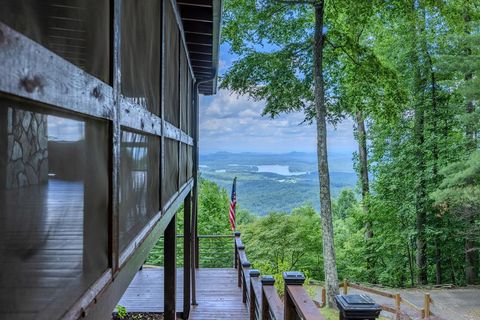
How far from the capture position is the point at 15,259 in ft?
2.37

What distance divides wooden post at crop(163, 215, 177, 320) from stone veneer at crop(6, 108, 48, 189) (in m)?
3.09

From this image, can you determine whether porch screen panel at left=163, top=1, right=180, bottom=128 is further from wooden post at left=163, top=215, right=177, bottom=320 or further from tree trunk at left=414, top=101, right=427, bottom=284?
tree trunk at left=414, top=101, right=427, bottom=284

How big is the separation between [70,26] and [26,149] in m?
0.39

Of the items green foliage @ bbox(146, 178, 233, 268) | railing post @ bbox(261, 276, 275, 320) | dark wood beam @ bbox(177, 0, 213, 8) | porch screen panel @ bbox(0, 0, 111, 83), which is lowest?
green foliage @ bbox(146, 178, 233, 268)

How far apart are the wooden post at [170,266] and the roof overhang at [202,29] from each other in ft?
7.68

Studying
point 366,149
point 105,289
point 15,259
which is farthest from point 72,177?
point 366,149

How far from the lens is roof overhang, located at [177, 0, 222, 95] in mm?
4449

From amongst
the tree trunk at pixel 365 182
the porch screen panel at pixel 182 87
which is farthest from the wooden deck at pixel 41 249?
the tree trunk at pixel 365 182

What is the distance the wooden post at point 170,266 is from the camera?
3.90 metres

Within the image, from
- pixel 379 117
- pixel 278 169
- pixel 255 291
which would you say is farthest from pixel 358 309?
pixel 278 169

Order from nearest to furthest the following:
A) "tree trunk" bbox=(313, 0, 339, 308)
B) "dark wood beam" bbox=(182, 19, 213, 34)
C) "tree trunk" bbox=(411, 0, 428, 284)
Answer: "dark wood beam" bbox=(182, 19, 213, 34) → "tree trunk" bbox=(313, 0, 339, 308) → "tree trunk" bbox=(411, 0, 428, 284)

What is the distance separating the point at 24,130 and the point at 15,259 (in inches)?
9.8

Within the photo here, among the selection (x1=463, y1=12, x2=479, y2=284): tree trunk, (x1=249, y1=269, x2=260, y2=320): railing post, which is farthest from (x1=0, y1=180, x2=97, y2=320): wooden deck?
(x1=463, y1=12, x2=479, y2=284): tree trunk

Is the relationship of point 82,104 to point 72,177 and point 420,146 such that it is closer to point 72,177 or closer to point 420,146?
point 72,177
